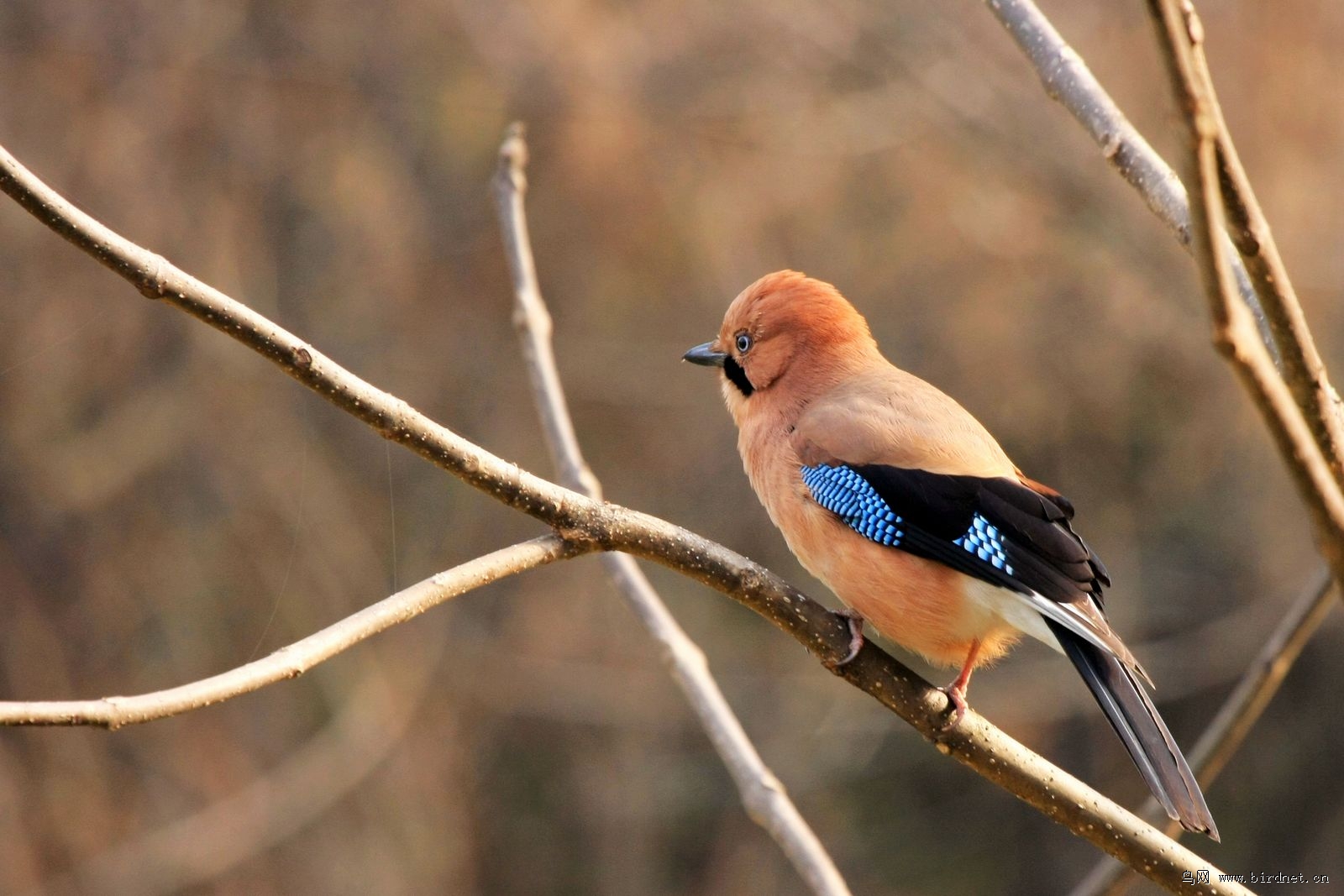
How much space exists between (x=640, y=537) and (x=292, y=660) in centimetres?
67

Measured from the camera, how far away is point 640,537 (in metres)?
2.28

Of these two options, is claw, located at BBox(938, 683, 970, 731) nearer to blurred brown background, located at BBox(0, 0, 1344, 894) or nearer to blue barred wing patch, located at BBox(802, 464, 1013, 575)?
blue barred wing patch, located at BBox(802, 464, 1013, 575)

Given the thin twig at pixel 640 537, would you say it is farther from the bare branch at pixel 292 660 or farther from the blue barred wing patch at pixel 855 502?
the blue barred wing patch at pixel 855 502

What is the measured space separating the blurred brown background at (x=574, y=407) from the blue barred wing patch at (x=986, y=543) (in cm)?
473

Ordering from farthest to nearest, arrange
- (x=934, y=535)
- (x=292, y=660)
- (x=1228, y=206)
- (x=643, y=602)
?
(x=643, y=602) → (x=934, y=535) → (x=292, y=660) → (x=1228, y=206)

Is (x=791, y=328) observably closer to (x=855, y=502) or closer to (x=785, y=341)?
(x=785, y=341)

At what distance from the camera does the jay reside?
268cm

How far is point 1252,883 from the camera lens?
7.42m

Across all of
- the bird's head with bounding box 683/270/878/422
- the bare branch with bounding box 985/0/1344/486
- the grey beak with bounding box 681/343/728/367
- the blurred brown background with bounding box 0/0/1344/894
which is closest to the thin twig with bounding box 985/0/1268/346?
the bare branch with bounding box 985/0/1344/486

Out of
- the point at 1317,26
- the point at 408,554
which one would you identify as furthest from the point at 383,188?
the point at 1317,26

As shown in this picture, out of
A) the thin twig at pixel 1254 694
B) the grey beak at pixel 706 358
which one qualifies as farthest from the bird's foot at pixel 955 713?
the grey beak at pixel 706 358

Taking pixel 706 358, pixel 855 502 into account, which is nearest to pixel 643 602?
pixel 855 502

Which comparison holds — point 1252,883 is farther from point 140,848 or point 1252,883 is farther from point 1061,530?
point 140,848

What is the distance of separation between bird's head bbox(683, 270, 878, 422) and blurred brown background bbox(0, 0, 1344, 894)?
365cm
